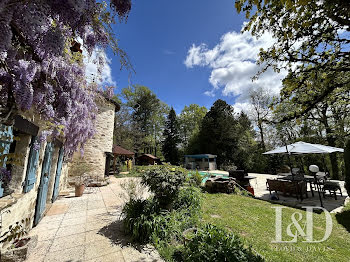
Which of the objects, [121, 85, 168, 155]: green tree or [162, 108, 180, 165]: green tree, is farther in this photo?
A: [162, 108, 180, 165]: green tree

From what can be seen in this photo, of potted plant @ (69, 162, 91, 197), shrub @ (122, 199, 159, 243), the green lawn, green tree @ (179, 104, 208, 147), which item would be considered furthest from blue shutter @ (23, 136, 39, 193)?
green tree @ (179, 104, 208, 147)

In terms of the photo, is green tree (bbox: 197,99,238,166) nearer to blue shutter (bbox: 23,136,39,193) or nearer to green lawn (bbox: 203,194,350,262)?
green lawn (bbox: 203,194,350,262)

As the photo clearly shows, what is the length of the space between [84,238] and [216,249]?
9.37ft

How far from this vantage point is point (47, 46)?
5.76ft

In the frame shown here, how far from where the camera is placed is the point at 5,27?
158cm

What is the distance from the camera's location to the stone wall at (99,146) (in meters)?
9.03

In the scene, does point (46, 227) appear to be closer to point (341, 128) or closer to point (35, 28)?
point (35, 28)

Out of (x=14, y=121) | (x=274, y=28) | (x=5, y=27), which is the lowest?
(x=14, y=121)

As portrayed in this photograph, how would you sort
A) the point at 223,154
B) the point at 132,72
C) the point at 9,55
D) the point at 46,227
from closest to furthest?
the point at 9,55
the point at 132,72
the point at 46,227
the point at 223,154

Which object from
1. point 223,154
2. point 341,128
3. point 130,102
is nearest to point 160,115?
point 130,102

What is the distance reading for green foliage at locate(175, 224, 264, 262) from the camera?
1.99 m

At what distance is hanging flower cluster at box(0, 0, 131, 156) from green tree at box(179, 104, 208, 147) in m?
27.7

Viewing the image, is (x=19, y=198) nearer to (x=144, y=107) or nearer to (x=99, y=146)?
(x=99, y=146)

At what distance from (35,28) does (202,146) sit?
81.1 ft
